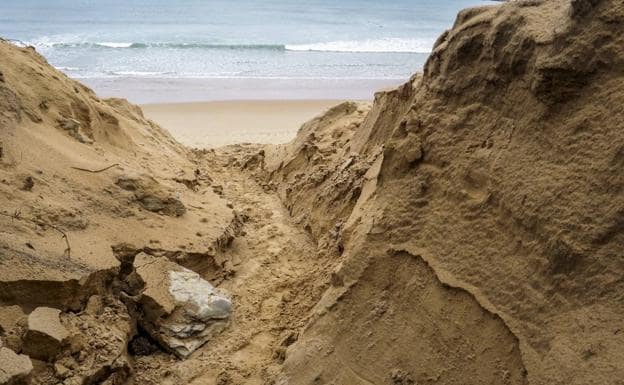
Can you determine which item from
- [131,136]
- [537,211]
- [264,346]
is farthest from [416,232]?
[131,136]

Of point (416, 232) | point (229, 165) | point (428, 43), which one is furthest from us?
point (428, 43)

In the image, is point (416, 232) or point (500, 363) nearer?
point (500, 363)

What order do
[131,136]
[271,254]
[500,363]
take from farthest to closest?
1. [131,136]
2. [271,254]
3. [500,363]

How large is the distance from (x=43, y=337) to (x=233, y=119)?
8.49 meters

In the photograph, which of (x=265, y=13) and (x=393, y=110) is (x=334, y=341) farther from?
(x=265, y=13)

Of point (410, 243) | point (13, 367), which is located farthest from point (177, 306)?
point (410, 243)

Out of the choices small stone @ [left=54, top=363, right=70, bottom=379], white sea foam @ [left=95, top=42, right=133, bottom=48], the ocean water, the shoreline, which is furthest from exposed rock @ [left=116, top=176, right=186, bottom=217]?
white sea foam @ [left=95, top=42, right=133, bottom=48]

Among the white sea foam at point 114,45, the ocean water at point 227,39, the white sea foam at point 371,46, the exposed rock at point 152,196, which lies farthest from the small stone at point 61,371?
the white sea foam at point 371,46

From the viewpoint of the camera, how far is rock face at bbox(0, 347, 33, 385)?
282 centimetres

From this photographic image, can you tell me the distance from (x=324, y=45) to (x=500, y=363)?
1962 cm

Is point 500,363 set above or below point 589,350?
below

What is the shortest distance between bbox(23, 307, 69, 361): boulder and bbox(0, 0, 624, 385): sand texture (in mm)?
28

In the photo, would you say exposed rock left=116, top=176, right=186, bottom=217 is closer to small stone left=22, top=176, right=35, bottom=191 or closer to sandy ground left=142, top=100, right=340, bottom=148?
small stone left=22, top=176, right=35, bottom=191

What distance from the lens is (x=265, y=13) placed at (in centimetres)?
2761
